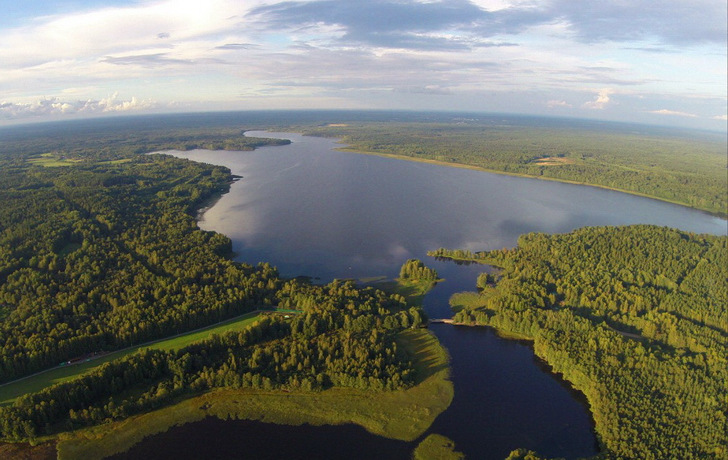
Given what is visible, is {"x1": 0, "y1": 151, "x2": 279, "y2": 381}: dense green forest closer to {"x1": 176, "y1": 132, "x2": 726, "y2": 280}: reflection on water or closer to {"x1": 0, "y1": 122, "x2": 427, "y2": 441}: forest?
{"x1": 0, "y1": 122, "x2": 427, "y2": 441}: forest

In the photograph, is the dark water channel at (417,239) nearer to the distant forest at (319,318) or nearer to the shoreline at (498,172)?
the distant forest at (319,318)

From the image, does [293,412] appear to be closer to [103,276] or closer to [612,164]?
[103,276]

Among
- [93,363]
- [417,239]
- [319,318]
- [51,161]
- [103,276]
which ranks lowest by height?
[93,363]

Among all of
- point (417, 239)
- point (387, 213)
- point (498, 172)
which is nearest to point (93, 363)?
point (417, 239)

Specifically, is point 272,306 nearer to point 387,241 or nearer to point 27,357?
point 27,357

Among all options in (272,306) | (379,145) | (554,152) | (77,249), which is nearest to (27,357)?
(272,306)

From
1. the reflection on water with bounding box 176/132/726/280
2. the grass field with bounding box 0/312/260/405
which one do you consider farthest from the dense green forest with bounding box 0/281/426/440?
the reflection on water with bounding box 176/132/726/280
